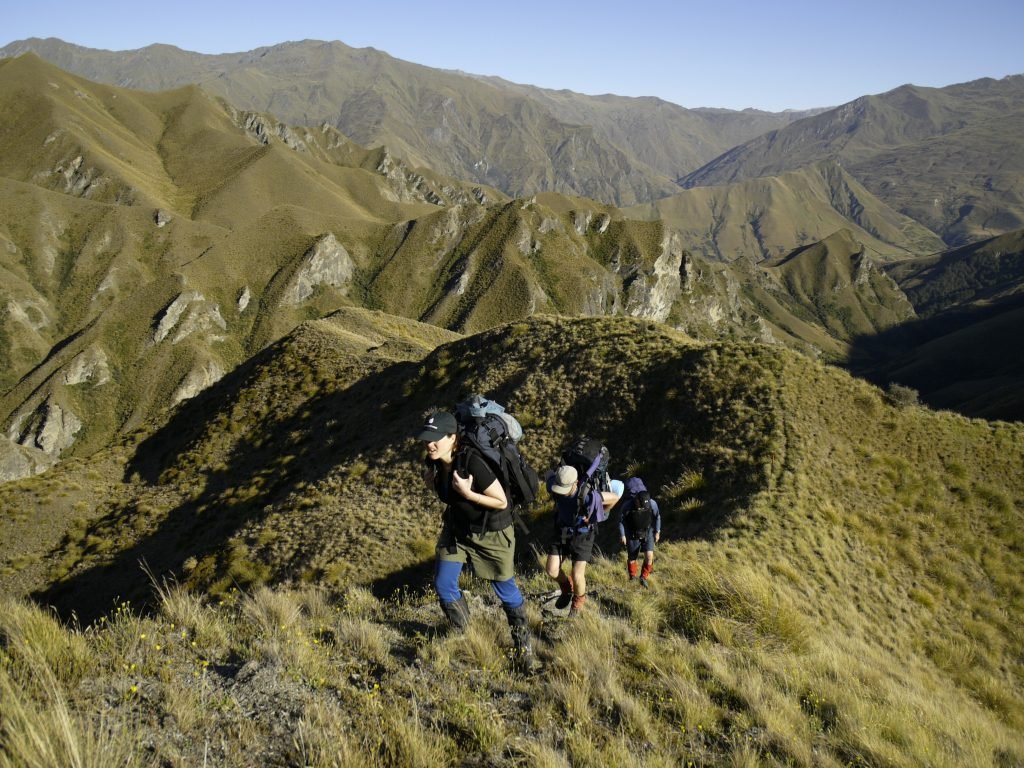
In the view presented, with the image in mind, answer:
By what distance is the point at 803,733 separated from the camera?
18.1 ft

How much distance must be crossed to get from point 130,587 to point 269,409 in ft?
Answer: 39.5

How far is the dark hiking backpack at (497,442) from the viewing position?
252 inches

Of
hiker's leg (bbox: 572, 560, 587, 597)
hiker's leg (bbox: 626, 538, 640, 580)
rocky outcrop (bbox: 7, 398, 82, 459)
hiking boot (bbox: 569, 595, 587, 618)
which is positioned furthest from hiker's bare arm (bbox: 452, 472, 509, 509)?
rocky outcrop (bbox: 7, 398, 82, 459)

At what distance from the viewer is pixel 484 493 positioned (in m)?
6.33

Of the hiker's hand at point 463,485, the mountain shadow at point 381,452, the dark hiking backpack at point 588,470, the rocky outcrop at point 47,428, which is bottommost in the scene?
the rocky outcrop at point 47,428

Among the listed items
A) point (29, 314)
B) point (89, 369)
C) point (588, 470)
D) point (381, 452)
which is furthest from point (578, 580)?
point (29, 314)

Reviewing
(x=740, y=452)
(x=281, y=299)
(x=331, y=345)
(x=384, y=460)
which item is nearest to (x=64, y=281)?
(x=281, y=299)

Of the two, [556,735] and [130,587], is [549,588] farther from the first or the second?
[130,587]

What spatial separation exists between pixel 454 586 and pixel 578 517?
7.77ft

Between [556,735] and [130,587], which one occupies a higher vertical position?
[556,735]

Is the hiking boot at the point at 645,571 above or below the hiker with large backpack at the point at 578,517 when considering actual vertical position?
below

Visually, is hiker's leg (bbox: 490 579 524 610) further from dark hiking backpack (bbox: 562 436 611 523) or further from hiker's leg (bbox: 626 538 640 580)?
hiker's leg (bbox: 626 538 640 580)

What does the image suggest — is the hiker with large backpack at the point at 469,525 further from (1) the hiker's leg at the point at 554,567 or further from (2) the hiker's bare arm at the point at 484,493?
(1) the hiker's leg at the point at 554,567

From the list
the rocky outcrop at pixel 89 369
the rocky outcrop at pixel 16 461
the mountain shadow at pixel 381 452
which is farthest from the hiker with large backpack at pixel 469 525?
the rocky outcrop at pixel 89 369
